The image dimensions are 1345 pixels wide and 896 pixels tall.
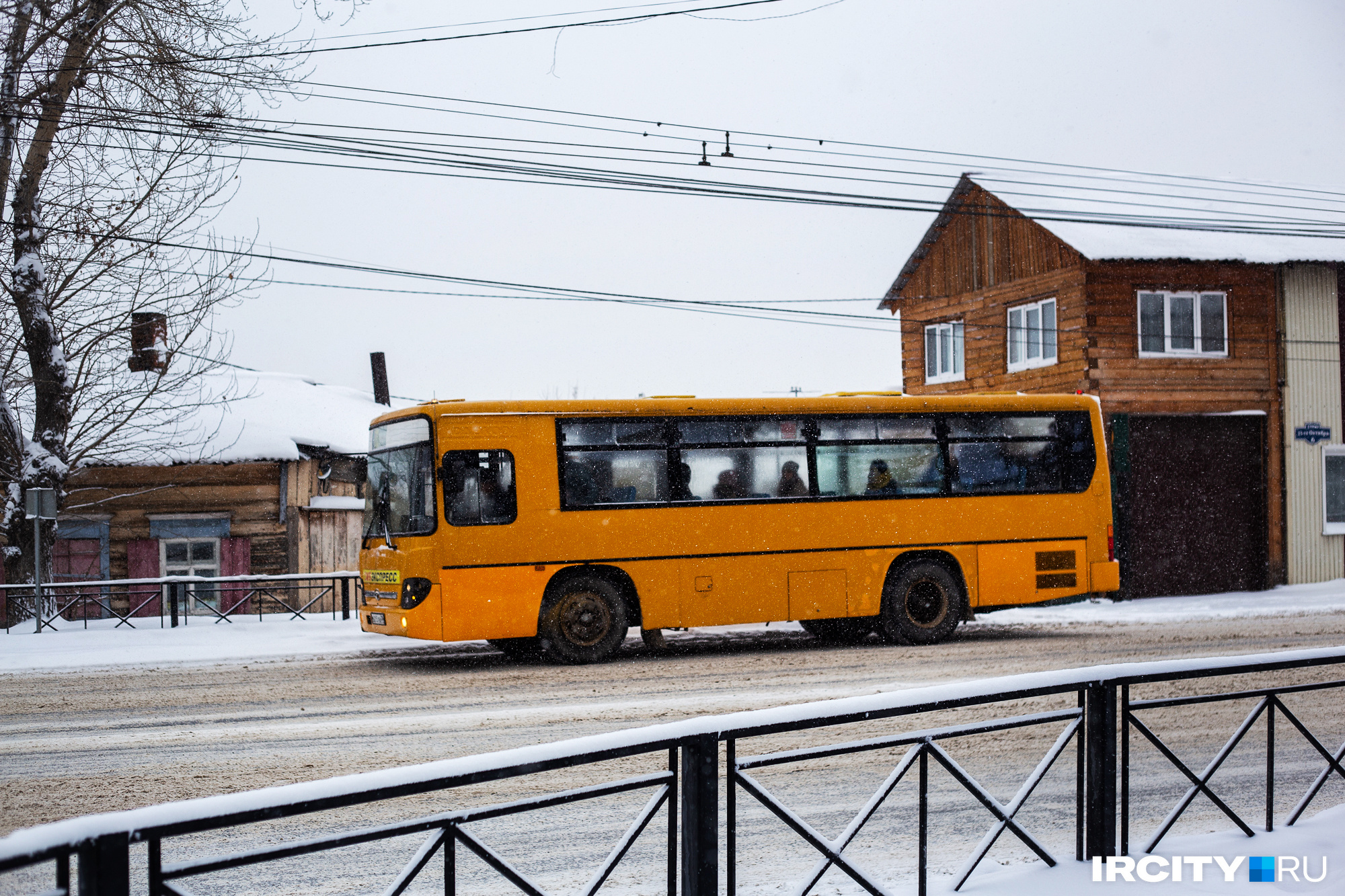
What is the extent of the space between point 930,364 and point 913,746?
78.9 feet

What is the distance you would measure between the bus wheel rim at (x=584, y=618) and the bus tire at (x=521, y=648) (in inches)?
47.0

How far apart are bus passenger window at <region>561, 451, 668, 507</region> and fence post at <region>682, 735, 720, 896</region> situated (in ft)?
30.7

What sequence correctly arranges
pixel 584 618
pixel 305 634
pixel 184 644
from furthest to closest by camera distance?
1. pixel 305 634
2. pixel 184 644
3. pixel 584 618

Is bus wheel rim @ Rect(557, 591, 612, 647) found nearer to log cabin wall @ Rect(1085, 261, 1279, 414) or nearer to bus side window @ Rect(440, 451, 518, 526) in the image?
bus side window @ Rect(440, 451, 518, 526)

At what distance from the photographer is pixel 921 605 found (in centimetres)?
1462

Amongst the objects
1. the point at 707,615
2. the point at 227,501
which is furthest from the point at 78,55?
the point at 707,615

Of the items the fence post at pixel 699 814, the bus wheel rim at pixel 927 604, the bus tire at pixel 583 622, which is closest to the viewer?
the fence post at pixel 699 814

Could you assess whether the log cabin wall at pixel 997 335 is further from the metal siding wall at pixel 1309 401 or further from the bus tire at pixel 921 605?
the bus tire at pixel 921 605

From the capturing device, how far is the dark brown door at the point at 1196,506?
22.6 m

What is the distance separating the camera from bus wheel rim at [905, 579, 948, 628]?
1456 cm

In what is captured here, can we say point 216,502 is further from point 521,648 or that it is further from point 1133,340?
point 1133,340

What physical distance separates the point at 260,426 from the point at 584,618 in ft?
47.4

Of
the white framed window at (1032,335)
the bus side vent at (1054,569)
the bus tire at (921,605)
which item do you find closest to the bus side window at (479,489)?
the bus tire at (921,605)

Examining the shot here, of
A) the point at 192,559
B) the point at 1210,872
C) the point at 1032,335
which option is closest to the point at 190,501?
the point at 192,559
